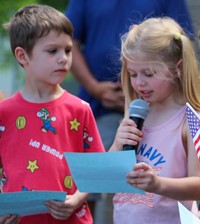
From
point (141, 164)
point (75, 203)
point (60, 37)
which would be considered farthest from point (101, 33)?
point (141, 164)

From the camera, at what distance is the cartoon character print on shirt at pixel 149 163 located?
4430 millimetres

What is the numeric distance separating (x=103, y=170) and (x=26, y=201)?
535 millimetres

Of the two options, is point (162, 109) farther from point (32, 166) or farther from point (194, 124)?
point (32, 166)

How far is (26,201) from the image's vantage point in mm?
4551

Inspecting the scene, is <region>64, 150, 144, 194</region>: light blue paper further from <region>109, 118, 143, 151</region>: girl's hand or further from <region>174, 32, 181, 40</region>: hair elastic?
<region>174, 32, 181, 40</region>: hair elastic

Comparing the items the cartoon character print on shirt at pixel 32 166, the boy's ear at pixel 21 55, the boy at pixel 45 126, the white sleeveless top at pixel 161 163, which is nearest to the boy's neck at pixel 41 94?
the boy at pixel 45 126

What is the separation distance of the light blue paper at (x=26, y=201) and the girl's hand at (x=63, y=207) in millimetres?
36

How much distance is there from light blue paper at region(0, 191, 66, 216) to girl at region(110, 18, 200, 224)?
1.05 ft

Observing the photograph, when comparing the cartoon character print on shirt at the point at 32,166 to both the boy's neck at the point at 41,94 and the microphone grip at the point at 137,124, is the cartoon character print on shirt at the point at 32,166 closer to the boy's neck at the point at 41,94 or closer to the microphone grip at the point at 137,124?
the boy's neck at the point at 41,94

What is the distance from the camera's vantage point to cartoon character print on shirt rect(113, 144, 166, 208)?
4.43 m

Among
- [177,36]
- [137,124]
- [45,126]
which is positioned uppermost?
[177,36]

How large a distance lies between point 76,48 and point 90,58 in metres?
0.12

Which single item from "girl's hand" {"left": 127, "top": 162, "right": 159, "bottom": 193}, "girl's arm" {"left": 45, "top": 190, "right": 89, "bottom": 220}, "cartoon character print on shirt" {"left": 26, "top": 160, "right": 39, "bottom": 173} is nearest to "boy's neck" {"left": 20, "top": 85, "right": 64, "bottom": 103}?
"cartoon character print on shirt" {"left": 26, "top": 160, "right": 39, "bottom": 173}

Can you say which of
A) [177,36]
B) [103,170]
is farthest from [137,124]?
[177,36]
